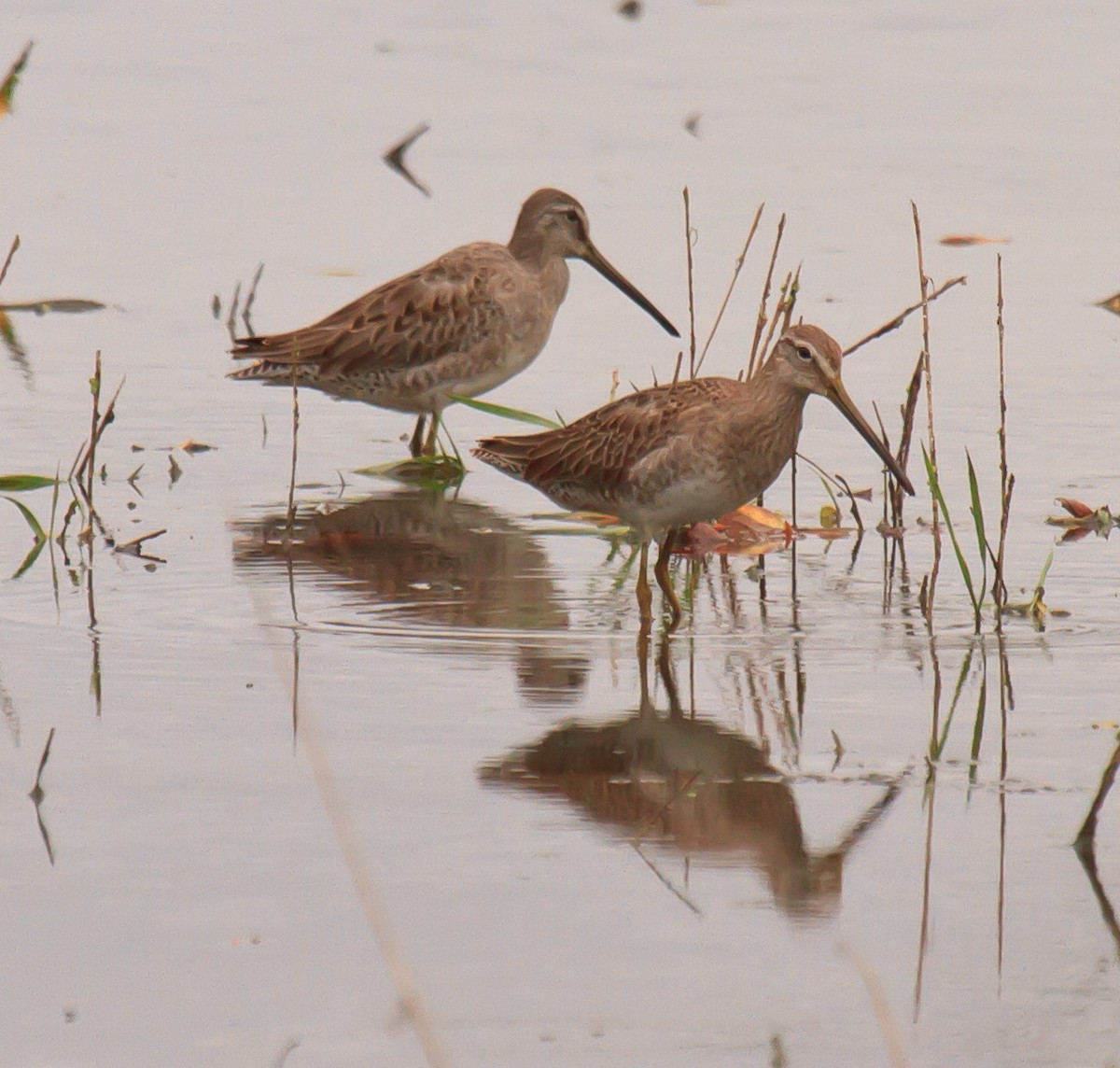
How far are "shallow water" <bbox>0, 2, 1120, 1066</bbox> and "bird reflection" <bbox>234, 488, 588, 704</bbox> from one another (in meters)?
0.03

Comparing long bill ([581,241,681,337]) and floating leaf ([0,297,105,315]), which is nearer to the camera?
long bill ([581,241,681,337])

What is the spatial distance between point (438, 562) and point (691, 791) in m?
2.64

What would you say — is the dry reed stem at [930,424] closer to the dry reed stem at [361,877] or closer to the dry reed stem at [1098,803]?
the dry reed stem at [1098,803]

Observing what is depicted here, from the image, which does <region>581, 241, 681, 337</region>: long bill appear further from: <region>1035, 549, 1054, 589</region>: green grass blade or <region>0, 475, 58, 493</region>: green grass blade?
<region>0, 475, 58, 493</region>: green grass blade

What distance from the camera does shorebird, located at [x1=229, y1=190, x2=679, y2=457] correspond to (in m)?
10.3

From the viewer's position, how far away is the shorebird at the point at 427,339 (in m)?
10.3

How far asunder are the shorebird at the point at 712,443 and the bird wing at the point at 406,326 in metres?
2.42

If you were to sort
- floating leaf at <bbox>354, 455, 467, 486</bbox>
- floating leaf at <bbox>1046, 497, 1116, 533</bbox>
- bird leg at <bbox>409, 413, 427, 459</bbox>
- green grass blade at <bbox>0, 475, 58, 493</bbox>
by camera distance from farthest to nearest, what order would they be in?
1. bird leg at <bbox>409, 413, 427, 459</bbox>
2. floating leaf at <bbox>354, 455, 467, 486</bbox>
3. floating leaf at <bbox>1046, 497, 1116, 533</bbox>
4. green grass blade at <bbox>0, 475, 58, 493</bbox>

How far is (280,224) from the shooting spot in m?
13.3

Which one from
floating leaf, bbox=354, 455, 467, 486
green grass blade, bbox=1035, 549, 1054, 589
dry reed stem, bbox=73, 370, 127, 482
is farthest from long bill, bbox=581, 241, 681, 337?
green grass blade, bbox=1035, 549, 1054, 589

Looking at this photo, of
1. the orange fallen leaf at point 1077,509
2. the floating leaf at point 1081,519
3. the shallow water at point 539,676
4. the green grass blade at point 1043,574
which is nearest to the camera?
the shallow water at point 539,676

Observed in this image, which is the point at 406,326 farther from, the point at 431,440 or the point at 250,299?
the point at 250,299

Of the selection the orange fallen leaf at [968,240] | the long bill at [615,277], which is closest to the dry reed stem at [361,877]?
the long bill at [615,277]

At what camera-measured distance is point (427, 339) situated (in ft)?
34.0
